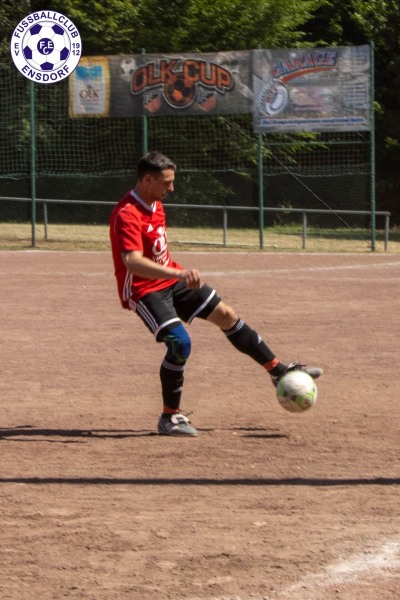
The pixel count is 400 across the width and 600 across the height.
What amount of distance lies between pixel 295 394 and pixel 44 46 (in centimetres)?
1969

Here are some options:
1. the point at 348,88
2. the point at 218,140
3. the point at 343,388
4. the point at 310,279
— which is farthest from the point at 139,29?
the point at 343,388

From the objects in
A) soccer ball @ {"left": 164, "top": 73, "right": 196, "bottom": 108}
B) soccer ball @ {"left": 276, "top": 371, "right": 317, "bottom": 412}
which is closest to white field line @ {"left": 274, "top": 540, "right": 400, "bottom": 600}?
soccer ball @ {"left": 276, "top": 371, "right": 317, "bottom": 412}

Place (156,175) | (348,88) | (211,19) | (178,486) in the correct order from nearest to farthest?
(178,486)
(156,175)
(348,88)
(211,19)

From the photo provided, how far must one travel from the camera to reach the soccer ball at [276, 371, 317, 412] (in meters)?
7.46

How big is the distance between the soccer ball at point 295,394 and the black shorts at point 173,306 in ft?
2.16

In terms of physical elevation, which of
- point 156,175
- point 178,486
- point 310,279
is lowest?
point 310,279

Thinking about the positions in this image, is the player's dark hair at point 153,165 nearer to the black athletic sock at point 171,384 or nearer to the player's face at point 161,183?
the player's face at point 161,183

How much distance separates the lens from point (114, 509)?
5.55 m

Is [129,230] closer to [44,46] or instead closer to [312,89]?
[312,89]

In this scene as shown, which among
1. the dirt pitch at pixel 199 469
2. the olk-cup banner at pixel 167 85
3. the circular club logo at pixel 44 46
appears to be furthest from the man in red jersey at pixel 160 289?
the circular club logo at pixel 44 46

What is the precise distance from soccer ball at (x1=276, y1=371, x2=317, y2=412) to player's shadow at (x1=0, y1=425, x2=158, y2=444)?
2.71ft

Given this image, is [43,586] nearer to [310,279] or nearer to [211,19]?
[310,279]

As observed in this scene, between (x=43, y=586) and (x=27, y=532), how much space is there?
751 mm

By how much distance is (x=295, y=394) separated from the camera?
7.46 metres
